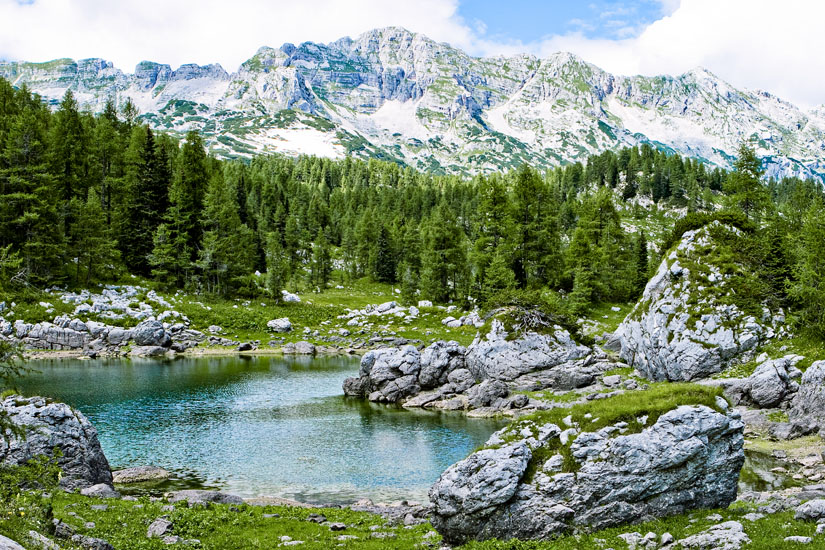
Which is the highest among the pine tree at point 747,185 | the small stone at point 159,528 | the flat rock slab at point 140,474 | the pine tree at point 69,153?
the pine tree at point 69,153

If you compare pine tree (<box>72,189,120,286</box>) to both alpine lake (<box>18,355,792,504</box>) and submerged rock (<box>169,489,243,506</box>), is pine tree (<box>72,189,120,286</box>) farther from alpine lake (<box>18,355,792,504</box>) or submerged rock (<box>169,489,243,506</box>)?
submerged rock (<box>169,489,243,506</box>)

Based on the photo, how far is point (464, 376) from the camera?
180 feet

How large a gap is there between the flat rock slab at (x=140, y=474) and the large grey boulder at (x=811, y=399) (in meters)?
38.5

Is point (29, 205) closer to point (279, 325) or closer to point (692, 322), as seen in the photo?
point (279, 325)

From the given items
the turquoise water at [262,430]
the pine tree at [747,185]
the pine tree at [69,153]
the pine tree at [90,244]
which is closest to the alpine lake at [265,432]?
the turquoise water at [262,430]

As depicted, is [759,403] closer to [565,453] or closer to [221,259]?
[565,453]

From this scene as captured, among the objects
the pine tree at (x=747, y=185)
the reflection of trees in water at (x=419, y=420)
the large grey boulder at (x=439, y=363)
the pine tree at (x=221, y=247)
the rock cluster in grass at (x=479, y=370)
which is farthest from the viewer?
the pine tree at (x=221, y=247)

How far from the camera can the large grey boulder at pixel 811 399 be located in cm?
3397

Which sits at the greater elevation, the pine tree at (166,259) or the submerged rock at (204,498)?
the pine tree at (166,259)

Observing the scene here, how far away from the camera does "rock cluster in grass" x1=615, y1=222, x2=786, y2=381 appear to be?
1718 inches

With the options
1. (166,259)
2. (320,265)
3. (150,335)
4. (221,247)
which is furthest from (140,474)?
(320,265)

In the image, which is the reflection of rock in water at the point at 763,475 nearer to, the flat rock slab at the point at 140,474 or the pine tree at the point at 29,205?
the flat rock slab at the point at 140,474

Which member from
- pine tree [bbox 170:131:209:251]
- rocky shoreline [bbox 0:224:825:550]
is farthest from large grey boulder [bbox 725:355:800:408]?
pine tree [bbox 170:131:209:251]

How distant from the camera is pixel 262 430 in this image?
4181cm
